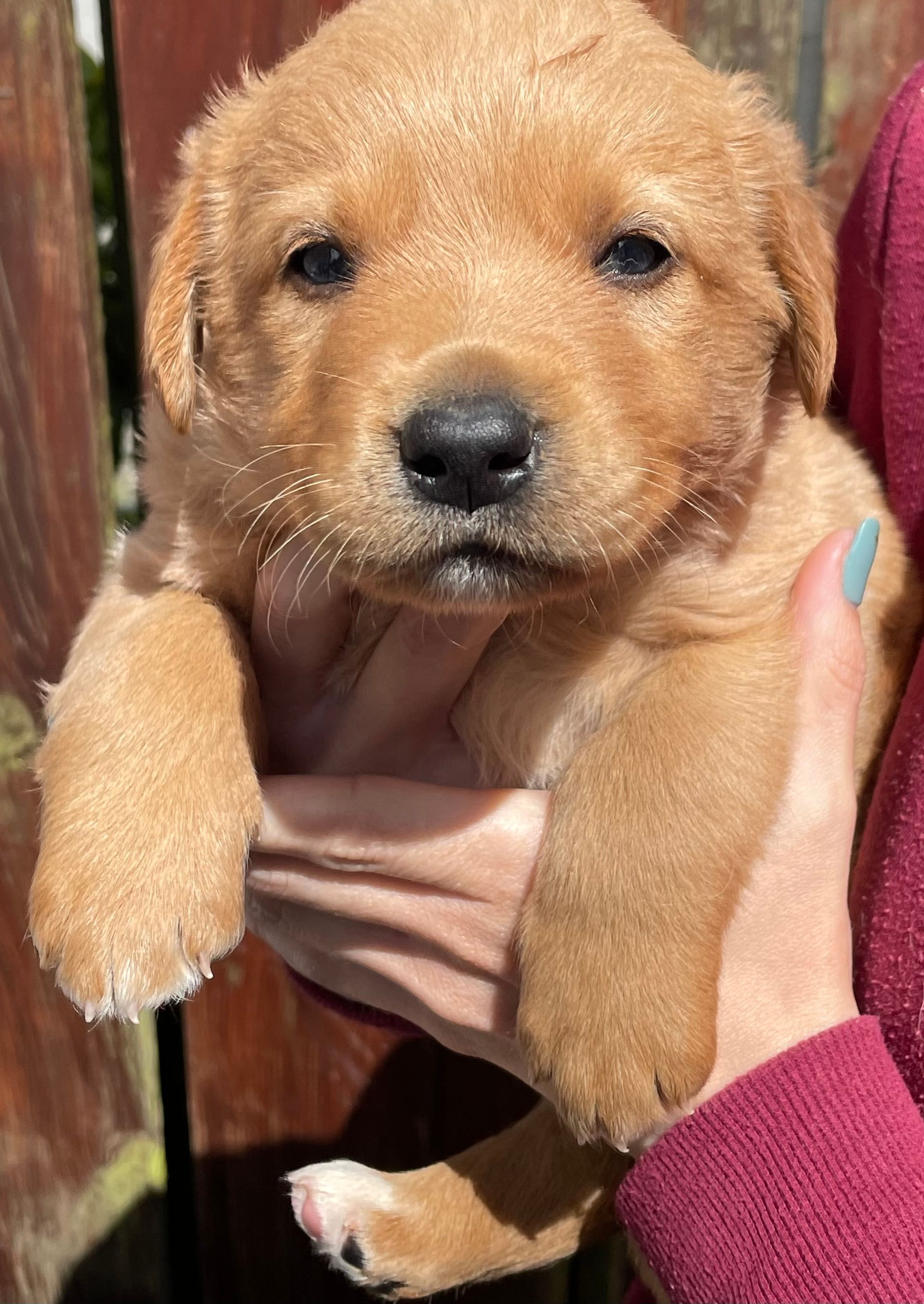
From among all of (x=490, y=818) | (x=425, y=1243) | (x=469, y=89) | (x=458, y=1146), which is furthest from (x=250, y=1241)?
(x=469, y=89)

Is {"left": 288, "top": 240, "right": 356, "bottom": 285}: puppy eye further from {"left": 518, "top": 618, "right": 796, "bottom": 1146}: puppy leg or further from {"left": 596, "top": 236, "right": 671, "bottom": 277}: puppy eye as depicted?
{"left": 518, "top": 618, "right": 796, "bottom": 1146}: puppy leg

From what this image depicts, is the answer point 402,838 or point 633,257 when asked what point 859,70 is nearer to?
point 633,257

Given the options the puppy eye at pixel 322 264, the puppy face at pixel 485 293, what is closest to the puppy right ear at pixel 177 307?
the puppy face at pixel 485 293

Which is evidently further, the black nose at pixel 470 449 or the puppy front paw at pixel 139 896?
the puppy front paw at pixel 139 896

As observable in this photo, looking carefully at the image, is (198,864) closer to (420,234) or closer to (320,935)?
(320,935)

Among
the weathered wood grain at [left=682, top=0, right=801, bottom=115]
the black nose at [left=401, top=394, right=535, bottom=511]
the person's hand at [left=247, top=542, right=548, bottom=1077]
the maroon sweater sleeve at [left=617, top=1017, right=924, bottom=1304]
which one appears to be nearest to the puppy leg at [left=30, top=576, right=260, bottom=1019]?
the person's hand at [left=247, top=542, right=548, bottom=1077]

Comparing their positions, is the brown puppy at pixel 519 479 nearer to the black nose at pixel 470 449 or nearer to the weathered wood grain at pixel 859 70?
the black nose at pixel 470 449
